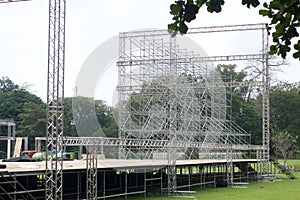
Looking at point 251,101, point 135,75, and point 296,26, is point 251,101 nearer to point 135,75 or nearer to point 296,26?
point 135,75

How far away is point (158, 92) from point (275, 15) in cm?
3164

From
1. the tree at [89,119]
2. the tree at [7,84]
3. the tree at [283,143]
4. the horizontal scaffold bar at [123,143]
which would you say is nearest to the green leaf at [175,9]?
the horizontal scaffold bar at [123,143]

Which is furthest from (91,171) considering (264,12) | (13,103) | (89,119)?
(13,103)

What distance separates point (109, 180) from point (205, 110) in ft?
53.1

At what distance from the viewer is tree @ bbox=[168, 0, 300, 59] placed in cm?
219

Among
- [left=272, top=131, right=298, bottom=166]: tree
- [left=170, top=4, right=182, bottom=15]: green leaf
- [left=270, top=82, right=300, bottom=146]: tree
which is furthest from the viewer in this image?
[left=270, top=82, right=300, bottom=146]: tree

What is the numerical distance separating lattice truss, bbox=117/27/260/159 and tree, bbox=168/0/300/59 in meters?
26.7

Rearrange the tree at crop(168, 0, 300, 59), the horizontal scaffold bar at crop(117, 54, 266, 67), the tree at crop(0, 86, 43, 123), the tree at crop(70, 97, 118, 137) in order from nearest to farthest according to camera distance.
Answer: the tree at crop(168, 0, 300, 59), the horizontal scaffold bar at crop(117, 54, 266, 67), the tree at crop(70, 97, 118, 137), the tree at crop(0, 86, 43, 123)

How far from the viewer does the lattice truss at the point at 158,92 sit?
31.3 m

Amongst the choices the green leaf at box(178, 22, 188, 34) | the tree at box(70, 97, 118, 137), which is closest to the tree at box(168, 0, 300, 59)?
the green leaf at box(178, 22, 188, 34)

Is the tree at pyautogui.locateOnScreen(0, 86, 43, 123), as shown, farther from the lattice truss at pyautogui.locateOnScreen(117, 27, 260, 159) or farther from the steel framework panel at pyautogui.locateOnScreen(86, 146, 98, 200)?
the steel framework panel at pyautogui.locateOnScreen(86, 146, 98, 200)

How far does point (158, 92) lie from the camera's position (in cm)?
3391

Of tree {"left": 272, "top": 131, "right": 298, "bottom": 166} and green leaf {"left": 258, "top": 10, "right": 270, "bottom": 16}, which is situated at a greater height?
green leaf {"left": 258, "top": 10, "right": 270, "bottom": 16}

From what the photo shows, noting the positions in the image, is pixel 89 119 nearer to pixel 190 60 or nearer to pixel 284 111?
pixel 190 60
